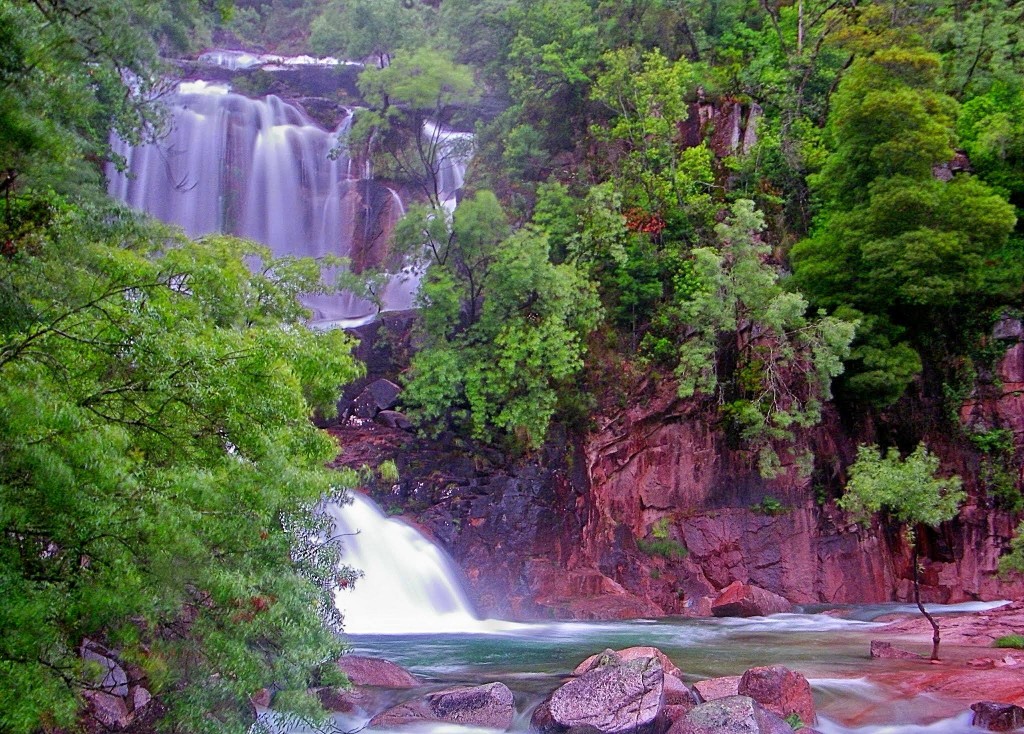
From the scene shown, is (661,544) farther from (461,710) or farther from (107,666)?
(107,666)

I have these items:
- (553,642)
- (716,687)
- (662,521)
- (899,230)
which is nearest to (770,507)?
(662,521)

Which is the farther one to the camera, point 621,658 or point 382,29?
point 382,29

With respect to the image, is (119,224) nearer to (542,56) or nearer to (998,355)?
(542,56)

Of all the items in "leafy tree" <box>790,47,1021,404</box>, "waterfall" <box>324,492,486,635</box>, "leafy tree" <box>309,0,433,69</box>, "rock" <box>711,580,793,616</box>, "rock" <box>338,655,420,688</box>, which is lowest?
"rock" <box>711,580,793,616</box>

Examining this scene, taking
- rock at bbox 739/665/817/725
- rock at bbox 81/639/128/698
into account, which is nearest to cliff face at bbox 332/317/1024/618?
rock at bbox 739/665/817/725

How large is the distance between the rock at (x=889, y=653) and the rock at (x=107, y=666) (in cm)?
1332

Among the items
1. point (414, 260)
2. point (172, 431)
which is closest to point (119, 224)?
point (172, 431)

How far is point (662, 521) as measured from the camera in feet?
83.9

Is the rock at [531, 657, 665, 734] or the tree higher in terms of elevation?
the tree

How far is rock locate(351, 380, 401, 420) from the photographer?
25.0 m

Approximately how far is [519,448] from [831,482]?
33.8 feet

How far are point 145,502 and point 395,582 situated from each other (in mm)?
14757

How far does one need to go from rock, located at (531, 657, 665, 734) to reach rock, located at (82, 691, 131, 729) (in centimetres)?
539

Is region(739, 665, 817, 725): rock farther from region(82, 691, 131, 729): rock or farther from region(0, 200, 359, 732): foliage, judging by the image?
region(82, 691, 131, 729): rock
